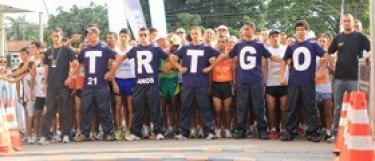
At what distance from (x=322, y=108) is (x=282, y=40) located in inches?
63.0

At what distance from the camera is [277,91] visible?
11.5 m

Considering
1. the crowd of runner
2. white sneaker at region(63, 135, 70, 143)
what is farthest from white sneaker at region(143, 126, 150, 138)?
white sneaker at region(63, 135, 70, 143)

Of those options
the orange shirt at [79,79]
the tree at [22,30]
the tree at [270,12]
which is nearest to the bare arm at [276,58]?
the orange shirt at [79,79]

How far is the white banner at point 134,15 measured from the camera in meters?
18.4

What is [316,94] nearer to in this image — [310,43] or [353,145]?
[310,43]

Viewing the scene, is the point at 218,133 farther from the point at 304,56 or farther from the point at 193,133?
the point at 304,56

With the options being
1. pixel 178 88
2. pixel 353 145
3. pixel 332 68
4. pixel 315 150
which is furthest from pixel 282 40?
pixel 353 145

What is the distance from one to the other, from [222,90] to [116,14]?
24.3 ft

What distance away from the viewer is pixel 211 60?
1145 cm

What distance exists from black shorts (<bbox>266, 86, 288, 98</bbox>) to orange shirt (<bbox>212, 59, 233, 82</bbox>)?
691 mm

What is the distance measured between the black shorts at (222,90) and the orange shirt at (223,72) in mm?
74

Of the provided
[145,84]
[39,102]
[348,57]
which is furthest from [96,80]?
[348,57]

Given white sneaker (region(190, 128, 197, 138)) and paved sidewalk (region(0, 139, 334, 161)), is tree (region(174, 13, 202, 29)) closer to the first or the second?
white sneaker (region(190, 128, 197, 138))

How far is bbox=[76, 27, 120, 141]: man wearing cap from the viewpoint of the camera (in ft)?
37.8
